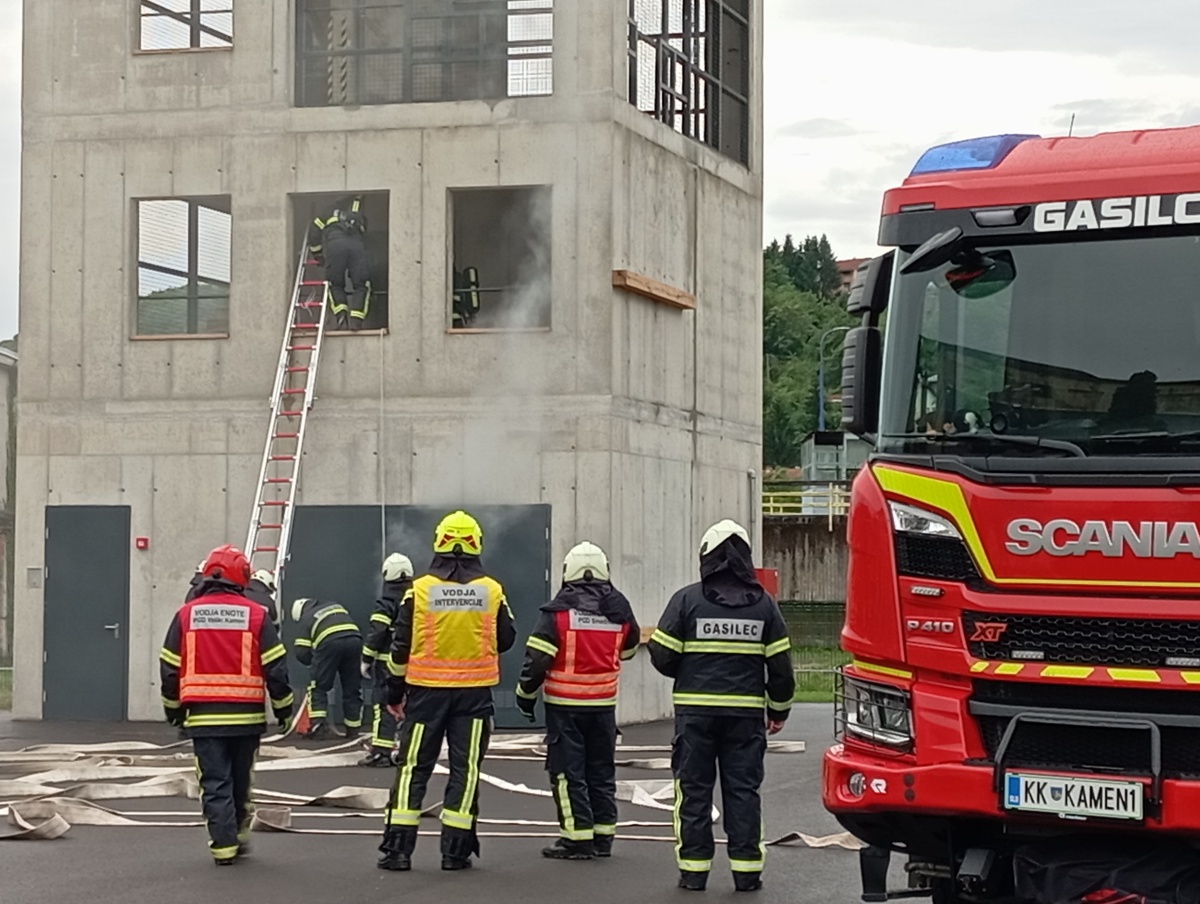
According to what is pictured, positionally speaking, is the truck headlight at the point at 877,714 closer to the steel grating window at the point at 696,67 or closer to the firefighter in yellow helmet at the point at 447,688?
the firefighter in yellow helmet at the point at 447,688

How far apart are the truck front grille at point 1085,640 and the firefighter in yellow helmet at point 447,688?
13.5 feet

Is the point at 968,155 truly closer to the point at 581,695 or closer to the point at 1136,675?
the point at 1136,675

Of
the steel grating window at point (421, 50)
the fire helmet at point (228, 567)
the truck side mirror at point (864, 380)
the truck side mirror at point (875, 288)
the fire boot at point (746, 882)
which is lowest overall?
the fire boot at point (746, 882)

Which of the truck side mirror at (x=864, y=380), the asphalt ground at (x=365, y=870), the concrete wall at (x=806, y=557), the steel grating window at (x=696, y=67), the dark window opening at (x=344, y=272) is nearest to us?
the truck side mirror at (x=864, y=380)

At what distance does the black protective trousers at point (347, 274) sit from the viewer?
21.4 m

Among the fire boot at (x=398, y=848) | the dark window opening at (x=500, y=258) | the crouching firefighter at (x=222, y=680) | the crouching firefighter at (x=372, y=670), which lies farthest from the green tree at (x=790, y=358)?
the fire boot at (x=398, y=848)

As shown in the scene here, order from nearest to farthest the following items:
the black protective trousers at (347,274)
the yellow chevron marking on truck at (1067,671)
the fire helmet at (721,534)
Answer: the yellow chevron marking on truck at (1067,671), the fire helmet at (721,534), the black protective trousers at (347,274)

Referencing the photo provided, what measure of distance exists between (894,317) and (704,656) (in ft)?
9.42

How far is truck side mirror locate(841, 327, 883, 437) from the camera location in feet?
26.3

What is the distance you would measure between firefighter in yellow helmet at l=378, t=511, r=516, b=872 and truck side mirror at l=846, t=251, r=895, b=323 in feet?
11.9

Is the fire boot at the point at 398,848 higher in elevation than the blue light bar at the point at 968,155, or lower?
lower

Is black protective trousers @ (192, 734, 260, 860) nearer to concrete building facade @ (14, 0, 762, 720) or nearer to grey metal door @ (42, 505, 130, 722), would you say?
concrete building facade @ (14, 0, 762, 720)

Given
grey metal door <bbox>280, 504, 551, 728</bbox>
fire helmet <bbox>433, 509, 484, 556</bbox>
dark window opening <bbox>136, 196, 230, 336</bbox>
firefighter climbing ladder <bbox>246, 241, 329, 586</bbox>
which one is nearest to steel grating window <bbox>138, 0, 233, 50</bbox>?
dark window opening <bbox>136, 196, 230, 336</bbox>

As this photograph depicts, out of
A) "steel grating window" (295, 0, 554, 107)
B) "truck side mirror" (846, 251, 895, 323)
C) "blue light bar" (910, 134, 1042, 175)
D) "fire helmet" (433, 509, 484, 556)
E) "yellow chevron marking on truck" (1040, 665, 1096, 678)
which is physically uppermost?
"steel grating window" (295, 0, 554, 107)
